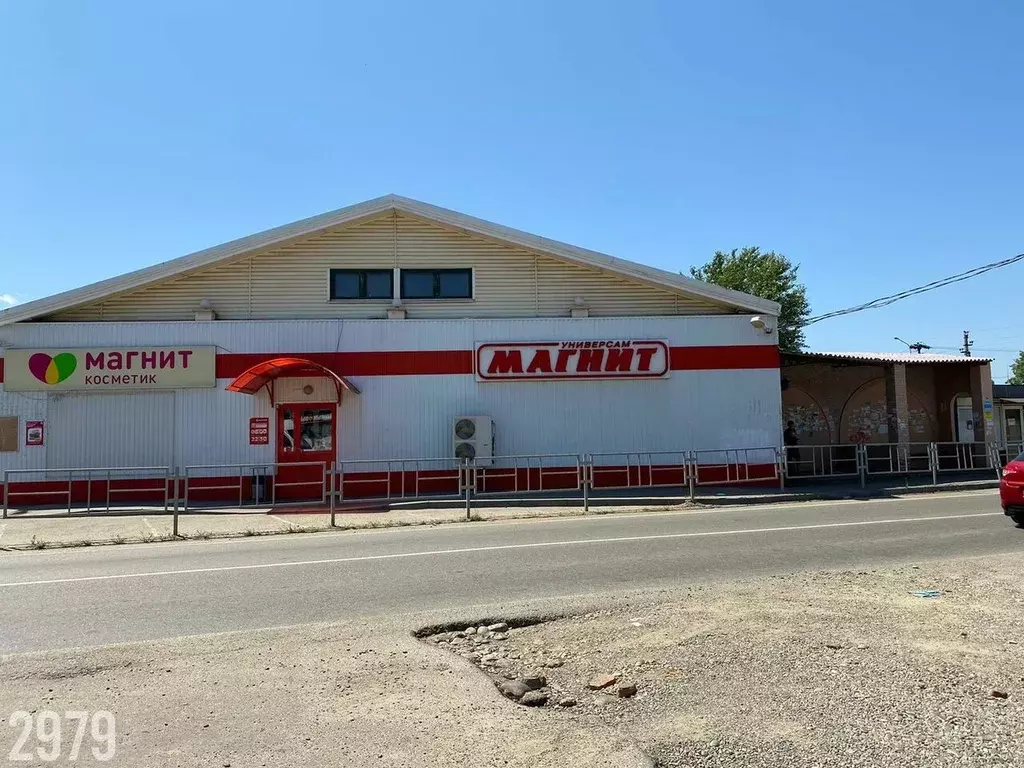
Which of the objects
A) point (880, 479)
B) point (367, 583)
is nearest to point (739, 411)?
point (880, 479)

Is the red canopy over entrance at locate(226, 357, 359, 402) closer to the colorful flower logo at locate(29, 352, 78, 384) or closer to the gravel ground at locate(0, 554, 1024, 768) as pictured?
the colorful flower logo at locate(29, 352, 78, 384)

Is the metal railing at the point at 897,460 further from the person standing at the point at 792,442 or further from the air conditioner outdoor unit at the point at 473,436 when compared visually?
the air conditioner outdoor unit at the point at 473,436

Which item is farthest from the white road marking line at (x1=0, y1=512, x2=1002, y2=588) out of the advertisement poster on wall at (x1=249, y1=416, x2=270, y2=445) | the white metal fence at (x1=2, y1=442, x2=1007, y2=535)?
the advertisement poster on wall at (x1=249, y1=416, x2=270, y2=445)

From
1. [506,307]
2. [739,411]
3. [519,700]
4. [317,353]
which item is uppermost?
[506,307]

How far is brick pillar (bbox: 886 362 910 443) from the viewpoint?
2298 cm

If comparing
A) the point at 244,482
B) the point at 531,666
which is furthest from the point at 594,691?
the point at 244,482

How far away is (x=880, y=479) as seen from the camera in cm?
2062

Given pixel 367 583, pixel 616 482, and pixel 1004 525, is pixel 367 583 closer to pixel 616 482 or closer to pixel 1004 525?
pixel 1004 525

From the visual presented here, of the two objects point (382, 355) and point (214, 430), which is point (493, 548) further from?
point (214, 430)

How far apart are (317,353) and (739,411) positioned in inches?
427

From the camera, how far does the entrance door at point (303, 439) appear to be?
738 inches

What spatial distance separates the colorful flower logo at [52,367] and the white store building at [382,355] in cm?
5

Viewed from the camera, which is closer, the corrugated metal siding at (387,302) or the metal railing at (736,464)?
the metal railing at (736,464)

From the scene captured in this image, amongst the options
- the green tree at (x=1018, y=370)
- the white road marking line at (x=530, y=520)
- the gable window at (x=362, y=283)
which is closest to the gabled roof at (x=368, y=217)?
the gable window at (x=362, y=283)
